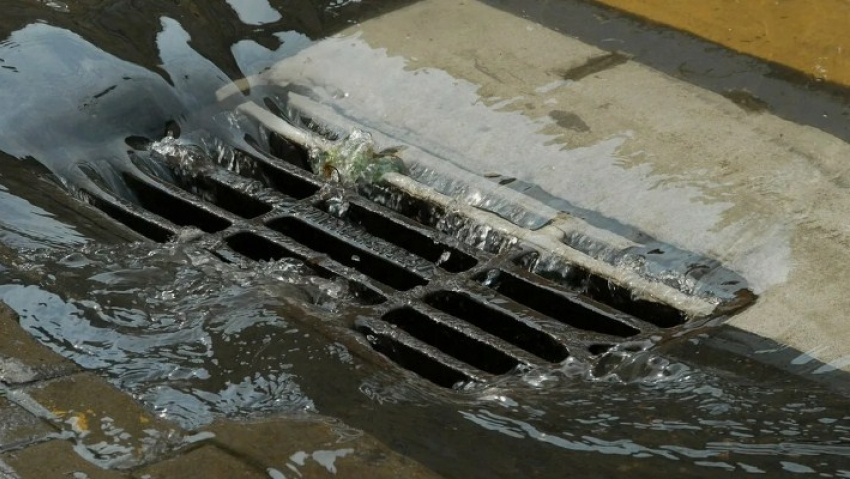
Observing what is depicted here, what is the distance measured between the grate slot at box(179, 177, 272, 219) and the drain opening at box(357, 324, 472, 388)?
1069mm

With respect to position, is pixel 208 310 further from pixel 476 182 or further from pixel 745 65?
pixel 745 65

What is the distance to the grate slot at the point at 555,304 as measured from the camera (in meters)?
4.35

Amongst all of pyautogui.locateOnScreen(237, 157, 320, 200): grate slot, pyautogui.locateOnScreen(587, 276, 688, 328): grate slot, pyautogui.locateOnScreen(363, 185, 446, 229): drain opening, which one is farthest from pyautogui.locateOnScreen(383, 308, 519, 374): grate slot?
pyautogui.locateOnScreen(237, 157, 320, 200): grate slot

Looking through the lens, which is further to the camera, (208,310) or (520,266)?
(520,266)

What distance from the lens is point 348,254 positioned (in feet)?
15.8

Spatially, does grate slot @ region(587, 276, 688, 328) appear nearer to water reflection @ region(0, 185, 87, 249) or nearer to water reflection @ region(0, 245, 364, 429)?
water reflection @ region(0, 245, 364, 429)

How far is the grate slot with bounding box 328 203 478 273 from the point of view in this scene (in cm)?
477

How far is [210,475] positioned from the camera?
3.32 meters

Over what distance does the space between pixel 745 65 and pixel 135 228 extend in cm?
261

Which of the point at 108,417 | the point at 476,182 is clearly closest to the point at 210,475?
the point at 108,417

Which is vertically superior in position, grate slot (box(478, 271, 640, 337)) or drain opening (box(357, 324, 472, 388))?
grate slot (box(478, 271, 640, 337))

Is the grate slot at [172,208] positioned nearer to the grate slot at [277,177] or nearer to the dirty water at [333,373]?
the dirty water at [333,373]

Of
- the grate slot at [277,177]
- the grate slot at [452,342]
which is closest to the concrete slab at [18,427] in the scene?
the grate slot at [452,342]

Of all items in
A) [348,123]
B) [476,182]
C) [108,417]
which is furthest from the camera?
[348,123]
